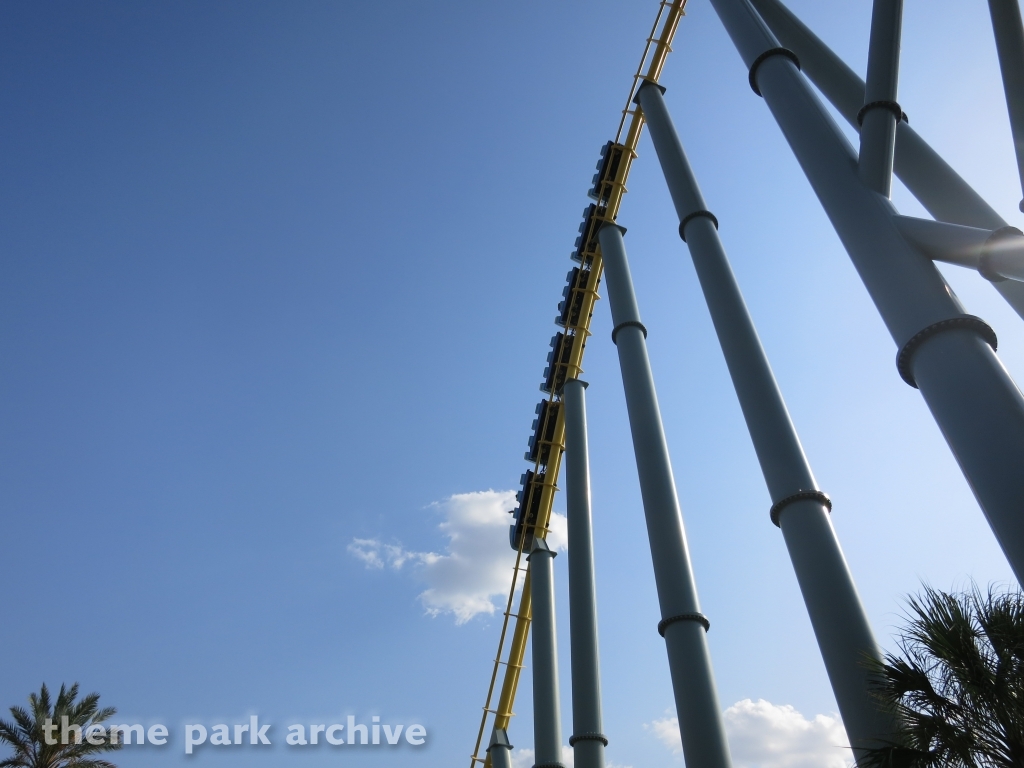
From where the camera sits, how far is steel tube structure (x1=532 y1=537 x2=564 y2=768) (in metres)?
12.1

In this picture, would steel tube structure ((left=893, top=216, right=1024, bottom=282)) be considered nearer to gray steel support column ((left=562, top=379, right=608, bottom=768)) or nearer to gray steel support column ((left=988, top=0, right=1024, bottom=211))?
gray steel support column ((left=988, top=0, right=1024, bottom=211))

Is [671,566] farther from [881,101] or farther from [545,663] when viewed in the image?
[545,663]

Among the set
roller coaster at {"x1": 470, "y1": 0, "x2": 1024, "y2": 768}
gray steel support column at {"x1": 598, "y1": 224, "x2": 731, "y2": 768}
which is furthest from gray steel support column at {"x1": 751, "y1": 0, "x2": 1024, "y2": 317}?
gray steel support column at {"x1": 598, "y1": 224, "x2": 731, "y2": 768}

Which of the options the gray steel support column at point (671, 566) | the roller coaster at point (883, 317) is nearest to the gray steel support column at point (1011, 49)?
the roller coaster at point (883, 317)

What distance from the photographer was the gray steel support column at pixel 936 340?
3318 millimetres

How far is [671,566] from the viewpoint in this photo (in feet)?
26.8

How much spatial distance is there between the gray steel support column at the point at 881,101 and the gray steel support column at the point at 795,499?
2338mm

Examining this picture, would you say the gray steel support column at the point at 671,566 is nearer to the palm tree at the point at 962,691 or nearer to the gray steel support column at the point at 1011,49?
the palm tree at the point at 962,691

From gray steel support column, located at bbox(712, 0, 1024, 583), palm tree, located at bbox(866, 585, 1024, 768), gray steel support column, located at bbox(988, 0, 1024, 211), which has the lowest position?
palm tree, located at bbox(866, 585, 1024, 768)

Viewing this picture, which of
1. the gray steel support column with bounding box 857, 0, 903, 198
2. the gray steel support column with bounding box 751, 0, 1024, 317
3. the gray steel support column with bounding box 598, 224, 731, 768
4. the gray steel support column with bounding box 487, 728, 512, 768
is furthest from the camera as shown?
the gray steel support column with bounding box 487, 728, 512, 768

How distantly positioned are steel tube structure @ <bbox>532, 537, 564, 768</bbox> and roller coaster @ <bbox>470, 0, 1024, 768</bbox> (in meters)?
0.04

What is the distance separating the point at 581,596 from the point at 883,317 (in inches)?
336

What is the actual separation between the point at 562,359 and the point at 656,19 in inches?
278

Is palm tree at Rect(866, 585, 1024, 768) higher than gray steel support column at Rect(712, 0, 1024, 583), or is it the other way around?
gray steel support column at Rect(712, 0, 1024, 583)
